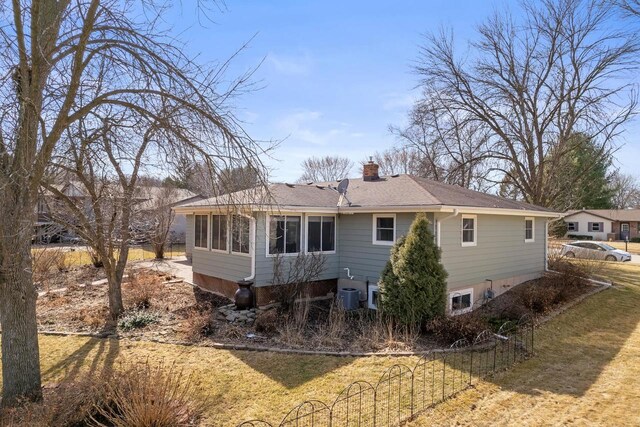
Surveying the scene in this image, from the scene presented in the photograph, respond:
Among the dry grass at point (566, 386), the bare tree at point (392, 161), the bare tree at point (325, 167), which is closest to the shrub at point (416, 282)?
the dry grass at point (566, 386)

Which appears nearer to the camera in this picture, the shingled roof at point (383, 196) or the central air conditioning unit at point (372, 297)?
the shingled roof at point (383, 196)

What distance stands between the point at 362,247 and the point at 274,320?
12.2 ft

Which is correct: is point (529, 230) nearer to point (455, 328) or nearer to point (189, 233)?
point (455, 328)

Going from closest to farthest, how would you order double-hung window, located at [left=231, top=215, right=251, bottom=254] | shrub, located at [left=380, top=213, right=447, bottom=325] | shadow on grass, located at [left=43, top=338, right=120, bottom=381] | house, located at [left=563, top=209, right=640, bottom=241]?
shadow on grass, located at [left=43, top=338, right=120, bottom=381], shrub, located at [left=380, top=213, right=447, bottom=325], double-hung window, located at [left=231, top=215, right=251, bottom=254], house, located at [left=563, top=209, right=640, bottom=241]

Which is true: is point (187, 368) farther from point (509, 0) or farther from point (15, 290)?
Answer: point (509, 0)

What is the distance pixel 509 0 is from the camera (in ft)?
67.7

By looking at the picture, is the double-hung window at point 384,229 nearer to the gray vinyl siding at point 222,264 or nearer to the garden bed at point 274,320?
the garden bed at point 274,320

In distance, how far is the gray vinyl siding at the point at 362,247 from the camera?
1115 cm

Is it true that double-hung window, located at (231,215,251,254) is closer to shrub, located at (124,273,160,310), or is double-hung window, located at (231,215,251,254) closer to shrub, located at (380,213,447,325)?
shrub, located at (124,273,160,310)

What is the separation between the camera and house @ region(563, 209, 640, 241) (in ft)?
149

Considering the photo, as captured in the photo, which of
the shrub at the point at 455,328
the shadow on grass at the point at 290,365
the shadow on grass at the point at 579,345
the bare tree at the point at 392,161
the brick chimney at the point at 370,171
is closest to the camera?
the shadow on grass at the point at 579,345

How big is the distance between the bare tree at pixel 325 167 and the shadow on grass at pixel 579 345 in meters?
35.3

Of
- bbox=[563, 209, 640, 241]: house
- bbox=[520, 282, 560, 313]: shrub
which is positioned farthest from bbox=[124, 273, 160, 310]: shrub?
bbox=[563, 209, 640, 241]: house

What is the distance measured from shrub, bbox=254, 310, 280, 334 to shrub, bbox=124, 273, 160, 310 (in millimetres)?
3964
